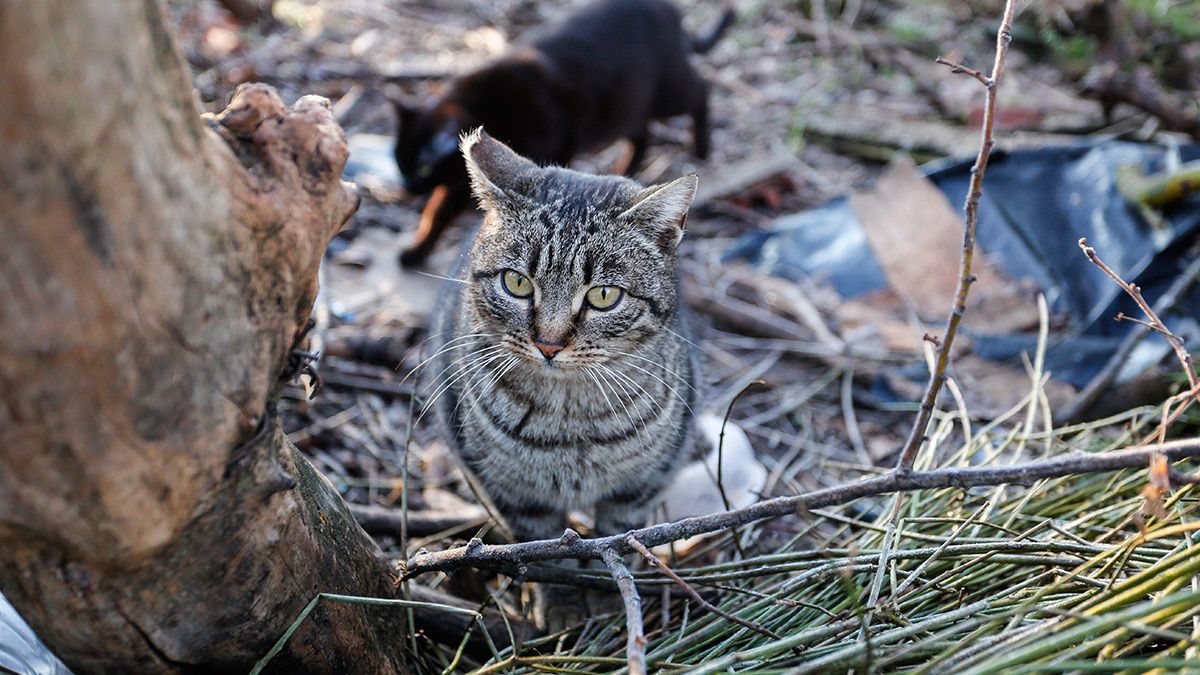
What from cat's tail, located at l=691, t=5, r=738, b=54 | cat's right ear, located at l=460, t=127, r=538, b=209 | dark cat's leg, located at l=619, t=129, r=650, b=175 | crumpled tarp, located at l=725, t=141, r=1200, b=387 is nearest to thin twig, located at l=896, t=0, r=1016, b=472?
cat's right ear, located at l=460, t=127, r=538, b=209

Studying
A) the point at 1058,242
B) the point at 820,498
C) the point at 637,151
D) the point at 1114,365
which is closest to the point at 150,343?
the point at 820,498

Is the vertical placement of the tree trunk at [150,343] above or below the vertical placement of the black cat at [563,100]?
above

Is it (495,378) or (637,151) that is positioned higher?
(495,378)

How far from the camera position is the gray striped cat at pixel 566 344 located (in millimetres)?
2320

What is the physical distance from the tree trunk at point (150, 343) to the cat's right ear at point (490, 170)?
780 millimetres

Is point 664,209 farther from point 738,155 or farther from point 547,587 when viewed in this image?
point 738,155

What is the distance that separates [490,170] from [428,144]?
2663mm

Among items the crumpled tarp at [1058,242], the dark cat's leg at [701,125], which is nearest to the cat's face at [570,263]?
the crumpled tarp at [1058,242]

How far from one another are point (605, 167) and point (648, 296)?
4103 mm

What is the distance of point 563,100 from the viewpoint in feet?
17.0

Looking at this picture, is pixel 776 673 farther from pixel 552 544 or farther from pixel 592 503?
pixel 592 503

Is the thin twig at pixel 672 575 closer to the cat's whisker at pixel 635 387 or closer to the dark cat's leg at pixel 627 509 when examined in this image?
the cat's whisker at pixel 635 387

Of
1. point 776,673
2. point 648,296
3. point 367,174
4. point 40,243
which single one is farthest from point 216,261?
point 367,174

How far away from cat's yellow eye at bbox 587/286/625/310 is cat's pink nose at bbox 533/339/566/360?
6.4 inches
